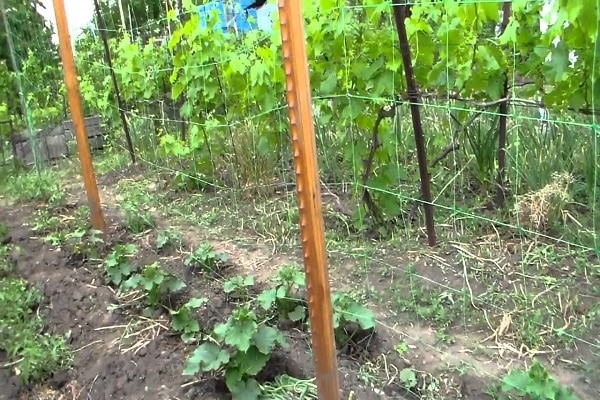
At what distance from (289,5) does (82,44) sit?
724 cm

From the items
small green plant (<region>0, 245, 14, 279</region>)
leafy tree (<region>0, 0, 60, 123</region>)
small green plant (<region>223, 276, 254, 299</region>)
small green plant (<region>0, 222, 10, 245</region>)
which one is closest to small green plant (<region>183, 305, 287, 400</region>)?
small green plant (<region>223, 276, 254, 299</region>)

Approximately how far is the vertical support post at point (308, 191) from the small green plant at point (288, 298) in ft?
2.52

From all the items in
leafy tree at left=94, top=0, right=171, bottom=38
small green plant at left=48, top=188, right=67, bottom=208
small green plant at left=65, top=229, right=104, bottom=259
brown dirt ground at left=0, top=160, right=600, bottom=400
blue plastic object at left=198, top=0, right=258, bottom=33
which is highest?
leafy tree at left=94, top=0, right=171, bottom=38

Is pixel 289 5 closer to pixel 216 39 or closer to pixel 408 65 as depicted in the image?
pixel 408 65

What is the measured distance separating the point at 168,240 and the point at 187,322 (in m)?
1.26

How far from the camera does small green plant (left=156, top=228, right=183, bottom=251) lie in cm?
411

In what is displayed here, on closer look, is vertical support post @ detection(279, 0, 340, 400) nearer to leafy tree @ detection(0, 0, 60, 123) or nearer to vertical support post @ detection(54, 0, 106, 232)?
vertical support post @ detection(54, 0, 106, 232)

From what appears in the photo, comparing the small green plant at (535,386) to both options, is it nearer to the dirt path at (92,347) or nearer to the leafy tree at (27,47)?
the dirt path at (92,347)

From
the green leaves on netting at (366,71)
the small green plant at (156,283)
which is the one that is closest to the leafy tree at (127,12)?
the green leaves on netting at (366,71)

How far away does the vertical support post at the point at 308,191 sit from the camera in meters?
1.93

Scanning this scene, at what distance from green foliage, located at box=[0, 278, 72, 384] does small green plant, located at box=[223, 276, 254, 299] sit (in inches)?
33.3

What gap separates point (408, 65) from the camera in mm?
3188

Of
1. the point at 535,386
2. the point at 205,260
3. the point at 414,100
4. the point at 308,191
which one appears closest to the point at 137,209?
the point at 205,260

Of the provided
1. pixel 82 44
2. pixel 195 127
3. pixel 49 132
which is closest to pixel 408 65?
pixel 195 127
